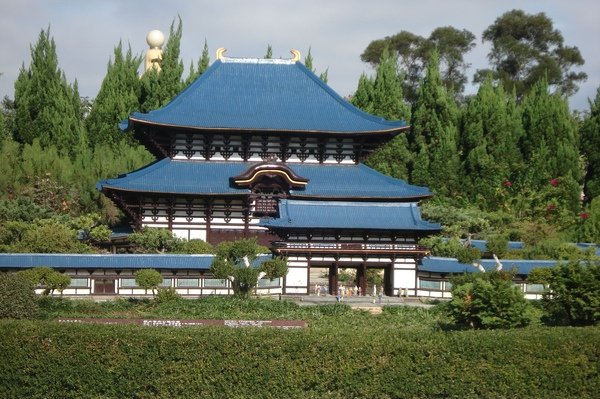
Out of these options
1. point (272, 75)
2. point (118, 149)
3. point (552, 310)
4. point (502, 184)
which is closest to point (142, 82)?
point (118, 149)

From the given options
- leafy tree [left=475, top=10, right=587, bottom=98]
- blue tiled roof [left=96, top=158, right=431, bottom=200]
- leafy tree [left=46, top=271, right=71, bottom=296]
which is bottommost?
leafy tree [left=46, top=271, right=71, bottom=296]

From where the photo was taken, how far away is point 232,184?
42250mm

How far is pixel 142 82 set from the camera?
59.8 meters

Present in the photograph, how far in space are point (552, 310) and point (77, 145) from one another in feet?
125

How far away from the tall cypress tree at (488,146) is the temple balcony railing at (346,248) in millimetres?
18760

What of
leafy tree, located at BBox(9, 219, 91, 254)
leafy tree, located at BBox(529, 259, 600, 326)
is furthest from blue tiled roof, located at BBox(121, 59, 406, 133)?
leafy tree, located at BBox(529, 259, 600, 326)

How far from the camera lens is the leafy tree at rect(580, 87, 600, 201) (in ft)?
177

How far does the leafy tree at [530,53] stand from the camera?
83.7m

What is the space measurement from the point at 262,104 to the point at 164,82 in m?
14.7

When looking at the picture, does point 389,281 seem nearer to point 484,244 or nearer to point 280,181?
point 484,244

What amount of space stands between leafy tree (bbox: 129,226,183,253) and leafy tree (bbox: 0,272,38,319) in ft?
44.0

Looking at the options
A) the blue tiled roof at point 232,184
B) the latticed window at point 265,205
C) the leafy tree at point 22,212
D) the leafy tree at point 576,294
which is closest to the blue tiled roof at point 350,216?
the blue tiled roof at point 232,184

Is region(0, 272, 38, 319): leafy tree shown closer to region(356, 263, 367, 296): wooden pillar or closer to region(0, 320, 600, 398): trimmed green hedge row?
region(0, 320, 600, 398): trimmed green hedge row

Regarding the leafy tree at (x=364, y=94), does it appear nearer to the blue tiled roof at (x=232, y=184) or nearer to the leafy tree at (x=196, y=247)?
the blue tiled roof at (x=232, y=184)
